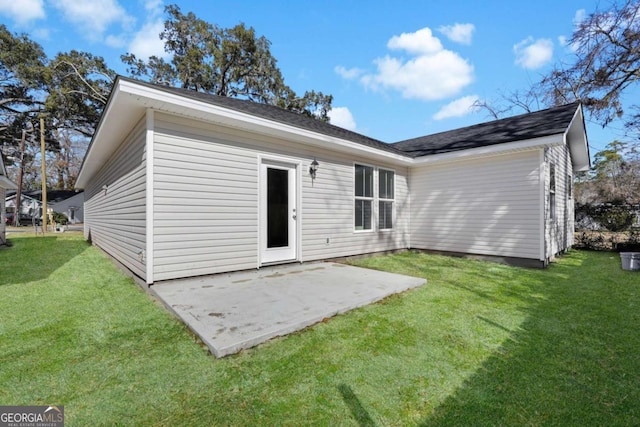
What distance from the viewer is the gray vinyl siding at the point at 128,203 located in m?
4.20

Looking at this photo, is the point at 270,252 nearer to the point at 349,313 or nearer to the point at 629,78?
the point at 349,313

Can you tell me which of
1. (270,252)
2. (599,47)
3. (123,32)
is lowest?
(270,252)

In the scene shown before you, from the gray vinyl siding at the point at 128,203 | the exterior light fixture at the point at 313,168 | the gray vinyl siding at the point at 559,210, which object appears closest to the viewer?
the gray vinyl siding at the point at 128,203

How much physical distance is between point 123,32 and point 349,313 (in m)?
20.7

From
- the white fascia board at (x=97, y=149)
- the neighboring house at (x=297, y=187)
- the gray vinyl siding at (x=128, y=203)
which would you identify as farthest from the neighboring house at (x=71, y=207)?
the gray vinyl siding at (x=128, y=203)

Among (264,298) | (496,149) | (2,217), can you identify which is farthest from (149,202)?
(2,217)

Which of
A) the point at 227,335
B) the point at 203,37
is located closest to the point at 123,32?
the point at 203,37

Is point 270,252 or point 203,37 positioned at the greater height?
point 203,37

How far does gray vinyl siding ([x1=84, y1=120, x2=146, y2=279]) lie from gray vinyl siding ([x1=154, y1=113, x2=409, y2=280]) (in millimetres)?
334

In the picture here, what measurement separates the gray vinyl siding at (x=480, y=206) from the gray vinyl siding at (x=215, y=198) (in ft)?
10.7

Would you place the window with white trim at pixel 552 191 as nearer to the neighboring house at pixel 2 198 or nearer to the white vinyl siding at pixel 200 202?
the white vinyl siding at pixel 200 202

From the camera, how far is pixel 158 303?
3.50 meters

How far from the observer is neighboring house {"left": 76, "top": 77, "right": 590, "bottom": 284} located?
406cm

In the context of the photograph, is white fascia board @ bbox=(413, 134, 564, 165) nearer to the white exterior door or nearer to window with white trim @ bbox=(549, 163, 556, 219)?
window with white trim @ bbox=(549, 163, 556, 219)
